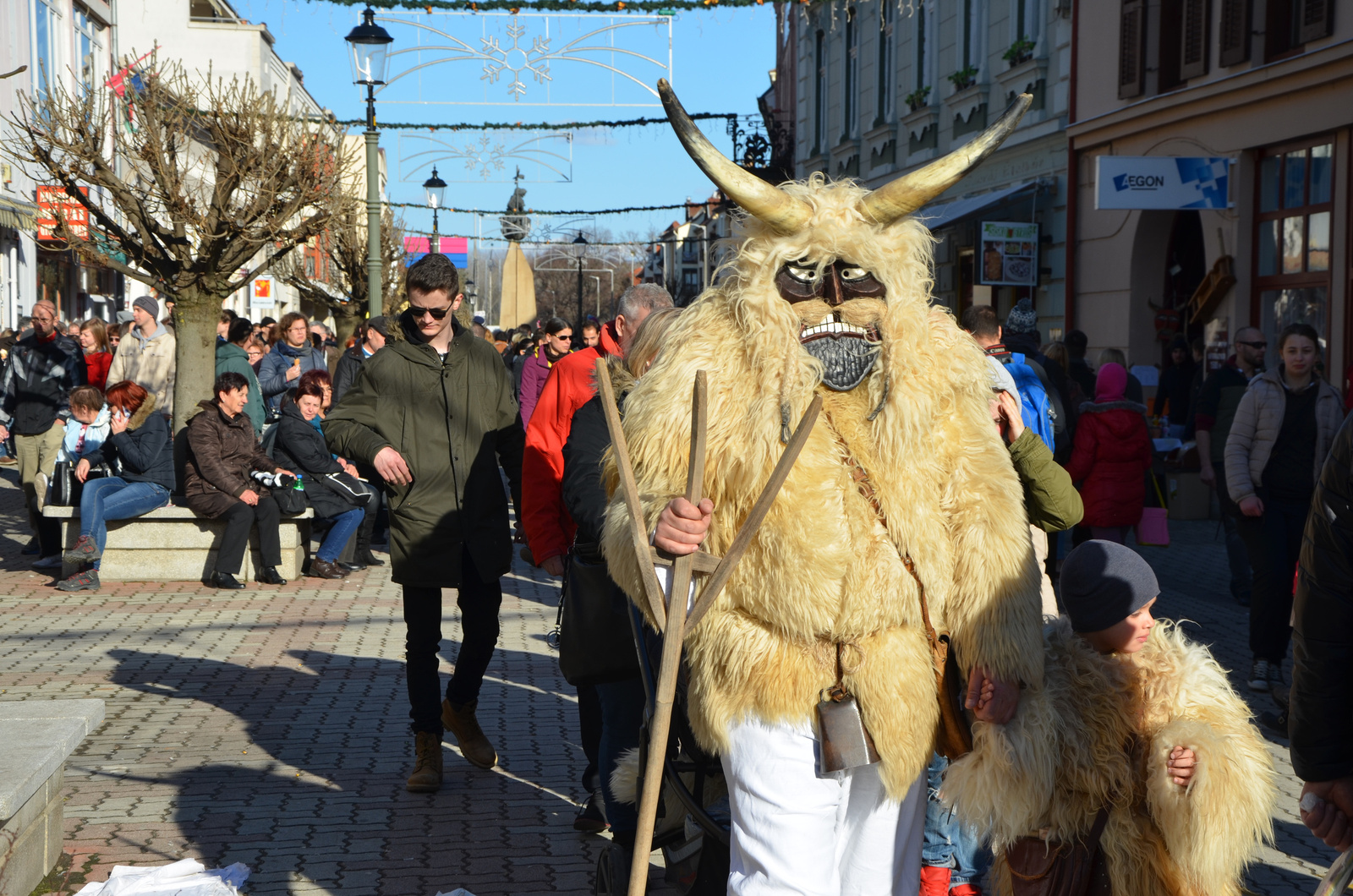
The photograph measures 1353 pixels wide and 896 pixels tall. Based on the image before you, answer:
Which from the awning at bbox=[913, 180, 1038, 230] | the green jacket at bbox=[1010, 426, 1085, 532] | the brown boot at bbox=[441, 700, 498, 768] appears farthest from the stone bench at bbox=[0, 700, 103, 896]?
the awning at bbox=[913, 180, 1038, 230]

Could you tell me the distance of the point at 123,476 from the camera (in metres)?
10.1

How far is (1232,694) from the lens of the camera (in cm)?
311

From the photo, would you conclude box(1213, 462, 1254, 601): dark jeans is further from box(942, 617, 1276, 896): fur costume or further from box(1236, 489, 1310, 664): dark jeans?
box(942, 617, 1276, 896): fur costume

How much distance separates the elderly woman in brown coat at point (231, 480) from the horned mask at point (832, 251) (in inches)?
297

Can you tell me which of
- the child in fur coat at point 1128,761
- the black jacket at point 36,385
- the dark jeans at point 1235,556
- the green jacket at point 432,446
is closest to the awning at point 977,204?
the dark jeans at point 1235,556

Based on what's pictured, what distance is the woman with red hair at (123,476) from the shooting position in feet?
32.1

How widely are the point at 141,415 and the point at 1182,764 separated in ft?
29.3

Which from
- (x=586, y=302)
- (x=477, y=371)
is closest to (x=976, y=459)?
(x=477, y=371)

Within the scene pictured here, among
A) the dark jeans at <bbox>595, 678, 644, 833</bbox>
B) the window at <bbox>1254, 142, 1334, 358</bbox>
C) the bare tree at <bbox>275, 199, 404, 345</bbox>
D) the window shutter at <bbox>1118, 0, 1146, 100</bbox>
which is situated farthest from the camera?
the bare tree at <bbox>275, 199, 404, 345</bbox>

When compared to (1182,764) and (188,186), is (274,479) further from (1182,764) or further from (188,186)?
(1182,764)

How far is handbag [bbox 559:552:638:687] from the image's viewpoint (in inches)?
160

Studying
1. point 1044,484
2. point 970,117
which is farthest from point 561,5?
point 970,117

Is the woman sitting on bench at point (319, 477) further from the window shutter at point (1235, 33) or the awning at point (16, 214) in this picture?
the awning at point (16, 214)

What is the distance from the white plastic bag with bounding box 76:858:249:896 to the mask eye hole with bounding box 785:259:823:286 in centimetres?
265
